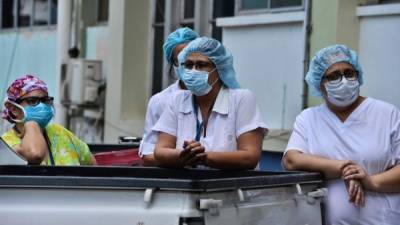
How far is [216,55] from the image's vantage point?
4.66 metres

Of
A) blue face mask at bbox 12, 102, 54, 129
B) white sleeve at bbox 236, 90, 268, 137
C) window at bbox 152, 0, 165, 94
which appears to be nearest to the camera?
white sleeve at bbox 236, 90, 268, 137

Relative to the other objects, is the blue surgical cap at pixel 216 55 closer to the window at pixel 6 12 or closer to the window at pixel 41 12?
the window at pixel 41 12

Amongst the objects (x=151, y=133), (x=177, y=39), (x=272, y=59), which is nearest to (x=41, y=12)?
(x=272, y=59)

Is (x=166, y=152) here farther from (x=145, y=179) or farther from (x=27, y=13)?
(x=27, y=13)

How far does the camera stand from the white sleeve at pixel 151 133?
498 cm

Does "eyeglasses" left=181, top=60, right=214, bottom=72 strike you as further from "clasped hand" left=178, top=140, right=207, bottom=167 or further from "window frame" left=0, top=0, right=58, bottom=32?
"window frame" left=0, top=0, right=58, bottom=32

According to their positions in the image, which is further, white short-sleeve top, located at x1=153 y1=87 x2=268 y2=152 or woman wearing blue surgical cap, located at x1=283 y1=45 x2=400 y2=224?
white short-sleeve top, located at x1=153 y1=87 x2=268 y2=152

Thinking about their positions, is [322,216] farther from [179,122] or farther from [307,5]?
[307,5]

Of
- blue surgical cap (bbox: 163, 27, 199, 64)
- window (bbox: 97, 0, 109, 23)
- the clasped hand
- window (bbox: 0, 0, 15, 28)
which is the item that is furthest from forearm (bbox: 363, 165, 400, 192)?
window (bbox: 0, 0, 15, 28)

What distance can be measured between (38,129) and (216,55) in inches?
57.0

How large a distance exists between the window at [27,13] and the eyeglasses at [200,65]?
991 centimetres

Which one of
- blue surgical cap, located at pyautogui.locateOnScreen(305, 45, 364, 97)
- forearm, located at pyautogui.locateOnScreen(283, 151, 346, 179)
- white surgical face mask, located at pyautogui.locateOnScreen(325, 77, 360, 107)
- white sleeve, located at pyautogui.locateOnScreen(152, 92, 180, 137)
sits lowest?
forearm, located at pyautogui.locateOnScreen(283, 151, 346, 179)

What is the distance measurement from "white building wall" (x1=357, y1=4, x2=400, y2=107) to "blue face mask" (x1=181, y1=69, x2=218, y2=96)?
3.69 m

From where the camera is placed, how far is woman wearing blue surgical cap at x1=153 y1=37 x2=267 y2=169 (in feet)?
14.9
